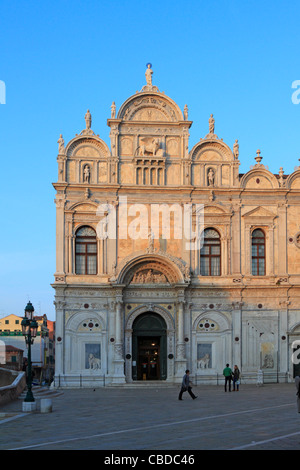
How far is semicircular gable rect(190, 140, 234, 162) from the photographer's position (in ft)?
146

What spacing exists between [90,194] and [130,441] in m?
27.7

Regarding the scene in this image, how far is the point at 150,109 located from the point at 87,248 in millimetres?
9998

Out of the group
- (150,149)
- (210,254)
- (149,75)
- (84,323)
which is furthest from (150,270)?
(149,75)

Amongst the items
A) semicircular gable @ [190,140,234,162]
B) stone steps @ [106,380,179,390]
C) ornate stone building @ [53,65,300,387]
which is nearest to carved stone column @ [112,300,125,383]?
ornate stone building @ [53,65,300,387]

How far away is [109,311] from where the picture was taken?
42406 millimetres

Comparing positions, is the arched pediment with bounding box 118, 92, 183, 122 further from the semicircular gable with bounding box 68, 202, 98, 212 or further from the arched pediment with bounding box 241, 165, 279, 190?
the semicircular gable with bounding box 68, 202, 98, 212

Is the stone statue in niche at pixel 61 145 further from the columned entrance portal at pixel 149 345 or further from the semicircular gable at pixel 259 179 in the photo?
the semicircular gable at pixel 259 179

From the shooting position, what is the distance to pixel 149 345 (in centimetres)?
4309

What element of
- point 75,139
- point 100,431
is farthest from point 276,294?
point 100,431

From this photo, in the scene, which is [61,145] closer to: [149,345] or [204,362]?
[149,345]

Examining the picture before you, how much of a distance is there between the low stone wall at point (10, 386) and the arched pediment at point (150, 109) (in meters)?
17.7

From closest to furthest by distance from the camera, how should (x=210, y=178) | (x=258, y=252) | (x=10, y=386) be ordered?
(x=10, y=386) < (x=210, y=178) < (x=258, y=252)

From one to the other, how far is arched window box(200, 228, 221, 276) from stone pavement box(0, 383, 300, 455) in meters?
11.8

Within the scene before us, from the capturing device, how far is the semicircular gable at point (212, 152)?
146 feet
